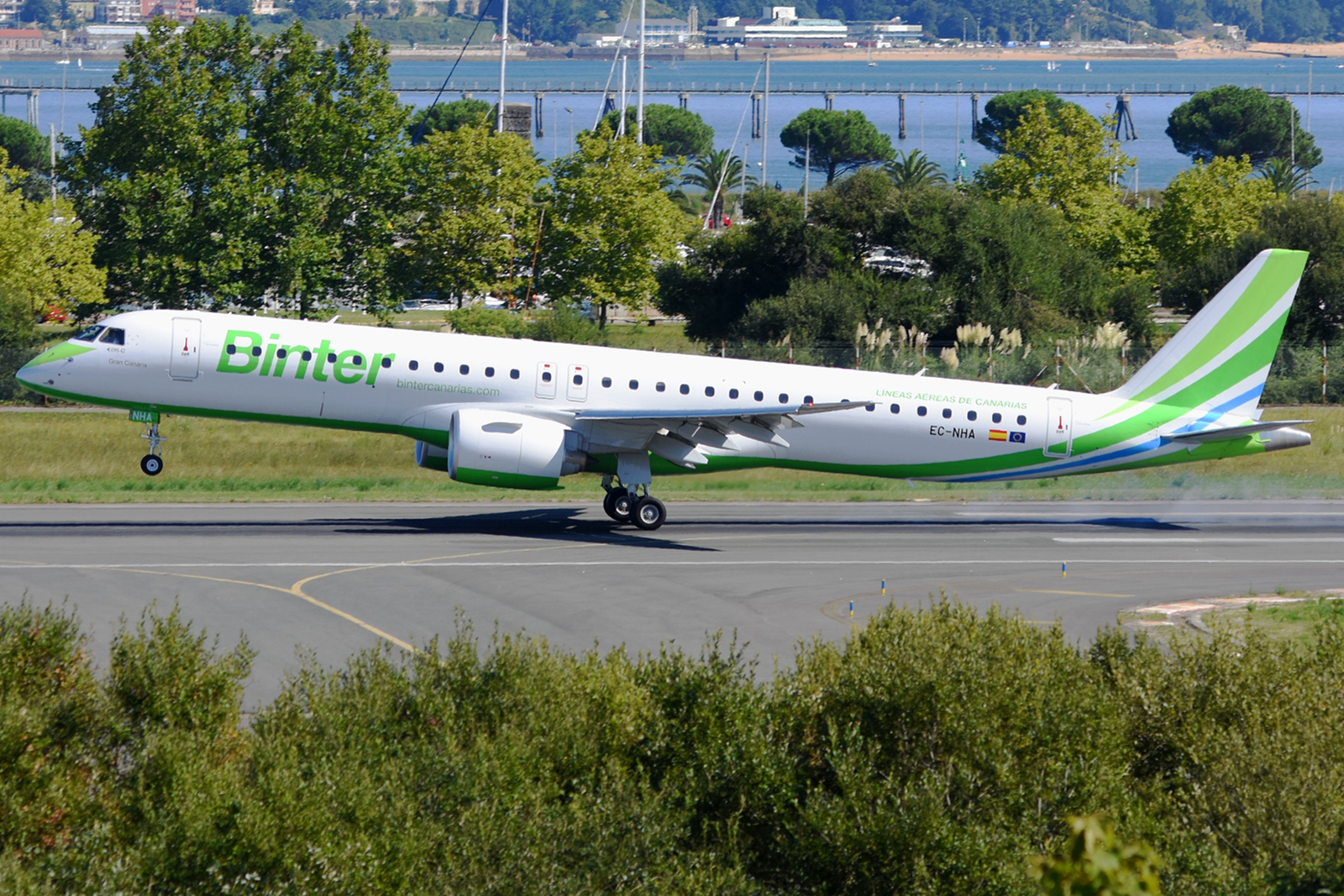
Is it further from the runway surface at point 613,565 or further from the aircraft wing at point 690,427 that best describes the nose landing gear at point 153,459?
the aircraft wing at point 690,427

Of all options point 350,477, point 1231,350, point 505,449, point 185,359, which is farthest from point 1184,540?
point 350,477

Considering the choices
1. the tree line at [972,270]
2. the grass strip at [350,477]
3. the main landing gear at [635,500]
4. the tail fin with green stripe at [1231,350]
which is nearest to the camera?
the main landing gear at [635,500]

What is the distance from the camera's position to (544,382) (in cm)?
3481

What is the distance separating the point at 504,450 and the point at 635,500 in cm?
386

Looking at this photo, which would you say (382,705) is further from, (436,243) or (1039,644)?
(436,243)

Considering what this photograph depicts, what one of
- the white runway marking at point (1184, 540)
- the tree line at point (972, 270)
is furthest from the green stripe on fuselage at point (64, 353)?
the tree line at point (972, 270)

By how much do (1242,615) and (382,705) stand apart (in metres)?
17.8

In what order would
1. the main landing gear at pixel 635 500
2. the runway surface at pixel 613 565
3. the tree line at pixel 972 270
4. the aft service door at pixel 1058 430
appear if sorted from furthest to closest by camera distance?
the tree line at pixel 972 270 < the aft service door at pixel 1058 430 < the main landing gear at pixel 635 500 < the runway surface at pixel 613 565

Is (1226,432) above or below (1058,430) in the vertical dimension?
above

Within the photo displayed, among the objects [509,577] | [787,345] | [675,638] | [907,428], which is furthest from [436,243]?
[675,638]

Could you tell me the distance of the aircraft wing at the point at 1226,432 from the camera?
35562 mm

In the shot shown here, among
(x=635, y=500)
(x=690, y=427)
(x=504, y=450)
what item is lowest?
(x=635, y=500)

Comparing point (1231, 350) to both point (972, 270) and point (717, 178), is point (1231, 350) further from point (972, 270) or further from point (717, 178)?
point (717, 178)

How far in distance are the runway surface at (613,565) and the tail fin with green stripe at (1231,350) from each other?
138 inches
